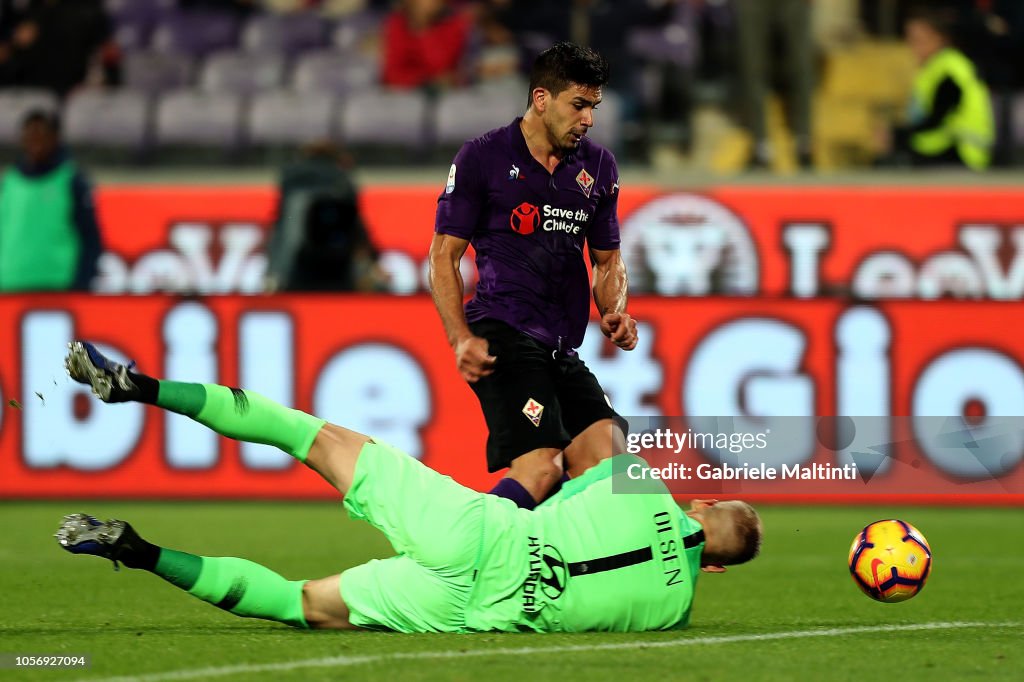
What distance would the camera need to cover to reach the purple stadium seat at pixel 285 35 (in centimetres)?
1622

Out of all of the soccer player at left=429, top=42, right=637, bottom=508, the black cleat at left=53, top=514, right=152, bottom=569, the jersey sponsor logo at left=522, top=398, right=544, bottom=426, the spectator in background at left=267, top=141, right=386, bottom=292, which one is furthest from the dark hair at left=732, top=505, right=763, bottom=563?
the spectator in background at left=267, top=141, right=386, bottom=292

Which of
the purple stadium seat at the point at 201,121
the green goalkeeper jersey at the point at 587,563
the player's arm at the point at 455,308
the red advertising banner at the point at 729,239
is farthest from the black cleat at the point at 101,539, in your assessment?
the purple stadium seat at the point at 201,121

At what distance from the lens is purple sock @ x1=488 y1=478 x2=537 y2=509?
650 centimetres

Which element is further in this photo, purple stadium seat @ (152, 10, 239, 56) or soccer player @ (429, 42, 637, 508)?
purple stadium seat @ (152, 10, 239, 56)

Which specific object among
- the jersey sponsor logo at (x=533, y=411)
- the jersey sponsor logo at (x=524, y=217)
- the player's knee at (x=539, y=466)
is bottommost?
the player's knee at (x=539, y=466)

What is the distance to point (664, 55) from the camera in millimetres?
15477

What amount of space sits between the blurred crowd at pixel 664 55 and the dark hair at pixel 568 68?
7817mm

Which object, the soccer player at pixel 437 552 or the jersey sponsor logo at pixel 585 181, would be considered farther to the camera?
the jersey sponsor logo at pixel 585 181

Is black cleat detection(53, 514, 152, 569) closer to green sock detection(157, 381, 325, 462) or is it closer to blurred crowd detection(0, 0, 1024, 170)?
green sock detection(157, 381, 325, 462)

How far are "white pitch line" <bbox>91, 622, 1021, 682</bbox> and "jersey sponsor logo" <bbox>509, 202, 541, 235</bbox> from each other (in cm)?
172

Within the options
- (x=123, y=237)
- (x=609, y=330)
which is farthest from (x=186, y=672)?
(x=123, y=237)

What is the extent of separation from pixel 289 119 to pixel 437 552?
9546 mm

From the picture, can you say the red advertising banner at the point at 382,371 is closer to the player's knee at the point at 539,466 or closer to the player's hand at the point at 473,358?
the player's knee at the point at 539,466
